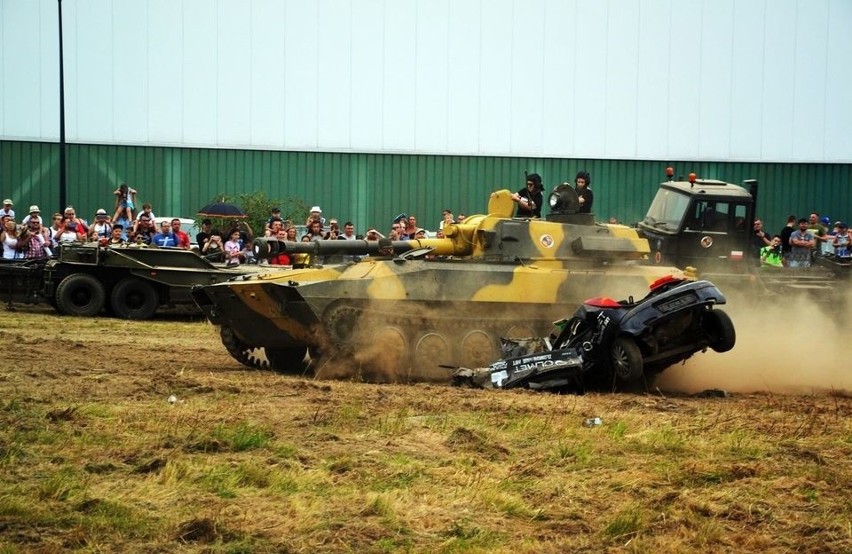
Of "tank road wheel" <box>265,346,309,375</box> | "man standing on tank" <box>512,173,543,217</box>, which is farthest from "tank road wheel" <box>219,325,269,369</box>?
"man standing on tank" <box>512,173,543,217</box>

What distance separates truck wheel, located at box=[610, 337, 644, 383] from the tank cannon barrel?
145 inches

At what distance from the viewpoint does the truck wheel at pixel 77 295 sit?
74.9 feet

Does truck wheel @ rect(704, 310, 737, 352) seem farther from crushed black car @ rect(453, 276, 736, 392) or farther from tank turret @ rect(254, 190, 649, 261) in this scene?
tank turret @ rect(254, 190, 649, 261)

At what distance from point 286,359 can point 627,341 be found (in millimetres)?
4964

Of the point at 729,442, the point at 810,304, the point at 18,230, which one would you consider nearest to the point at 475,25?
the point at 18,230

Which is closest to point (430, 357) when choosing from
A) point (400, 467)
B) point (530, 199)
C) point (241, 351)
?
point (241, 351)

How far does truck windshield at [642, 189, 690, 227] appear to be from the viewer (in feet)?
68.3

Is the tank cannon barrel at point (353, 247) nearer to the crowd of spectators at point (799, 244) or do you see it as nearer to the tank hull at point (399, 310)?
the tank hull at point (399, 310)

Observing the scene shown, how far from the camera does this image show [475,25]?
115 ft

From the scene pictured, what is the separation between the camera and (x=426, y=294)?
15.9 metres

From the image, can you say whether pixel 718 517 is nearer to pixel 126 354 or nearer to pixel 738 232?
pixel 126 354

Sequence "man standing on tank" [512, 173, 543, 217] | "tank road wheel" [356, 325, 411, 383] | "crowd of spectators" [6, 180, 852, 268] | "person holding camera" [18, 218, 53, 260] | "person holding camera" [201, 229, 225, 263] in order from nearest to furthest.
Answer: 1. "tank road wheel" [356, 325, 411, 383]
2. "man standing on tank" [512, 173, 543, 217]
3. "crowd of spectators" [6, 180, 852, 268]
4. "person holding camera" [18, 218, 53, 260]
5. "person holding camera" [201, 229, 225, 263]

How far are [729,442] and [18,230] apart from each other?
17242mm

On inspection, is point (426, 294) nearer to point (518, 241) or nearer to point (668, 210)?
point (518, 241)
